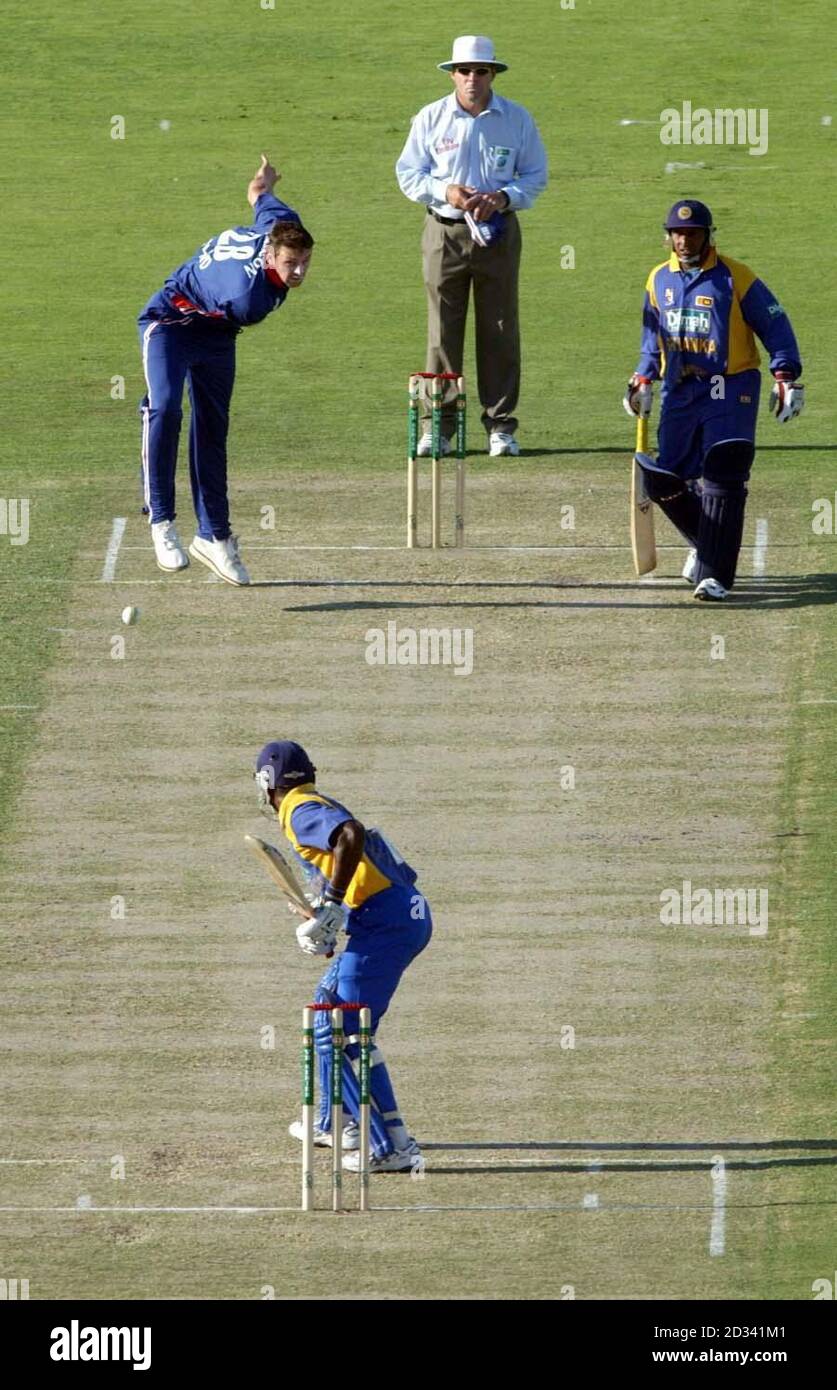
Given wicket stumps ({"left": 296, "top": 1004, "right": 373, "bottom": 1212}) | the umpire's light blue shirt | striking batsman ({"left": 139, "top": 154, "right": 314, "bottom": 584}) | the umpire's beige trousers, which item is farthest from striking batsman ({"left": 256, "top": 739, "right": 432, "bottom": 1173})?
the umpire's light blue shirt

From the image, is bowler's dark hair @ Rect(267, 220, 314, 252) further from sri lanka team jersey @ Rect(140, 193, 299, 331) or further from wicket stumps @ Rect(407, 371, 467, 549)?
wicket stumps @ Rect(407, 371, 467, 549)

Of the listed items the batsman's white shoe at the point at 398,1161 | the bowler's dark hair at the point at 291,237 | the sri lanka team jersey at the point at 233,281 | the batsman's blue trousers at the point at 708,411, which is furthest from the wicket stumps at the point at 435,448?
the batsman's white shoe at the point at 398,1161

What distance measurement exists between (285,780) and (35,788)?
4177mm

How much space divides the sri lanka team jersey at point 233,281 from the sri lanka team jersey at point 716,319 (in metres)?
2.43

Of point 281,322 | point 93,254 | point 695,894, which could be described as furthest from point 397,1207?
point 93,254

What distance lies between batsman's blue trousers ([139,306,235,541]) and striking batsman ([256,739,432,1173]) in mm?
6205

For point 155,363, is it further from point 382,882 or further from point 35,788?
point 382,882

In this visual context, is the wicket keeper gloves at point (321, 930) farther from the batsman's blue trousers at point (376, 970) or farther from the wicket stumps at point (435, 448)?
the wicket stumps at point (435, 448)

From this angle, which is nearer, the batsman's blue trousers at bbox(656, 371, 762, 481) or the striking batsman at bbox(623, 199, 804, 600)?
the striking batsman at bbox(623, 199, 804, 600)

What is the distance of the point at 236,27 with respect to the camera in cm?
3669

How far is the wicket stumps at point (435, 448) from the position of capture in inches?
771

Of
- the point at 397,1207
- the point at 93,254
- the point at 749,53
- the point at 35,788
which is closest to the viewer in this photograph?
the point at 397,1207

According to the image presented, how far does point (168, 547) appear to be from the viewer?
1919 centimetres

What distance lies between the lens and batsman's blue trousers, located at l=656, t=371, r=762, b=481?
18.9m
